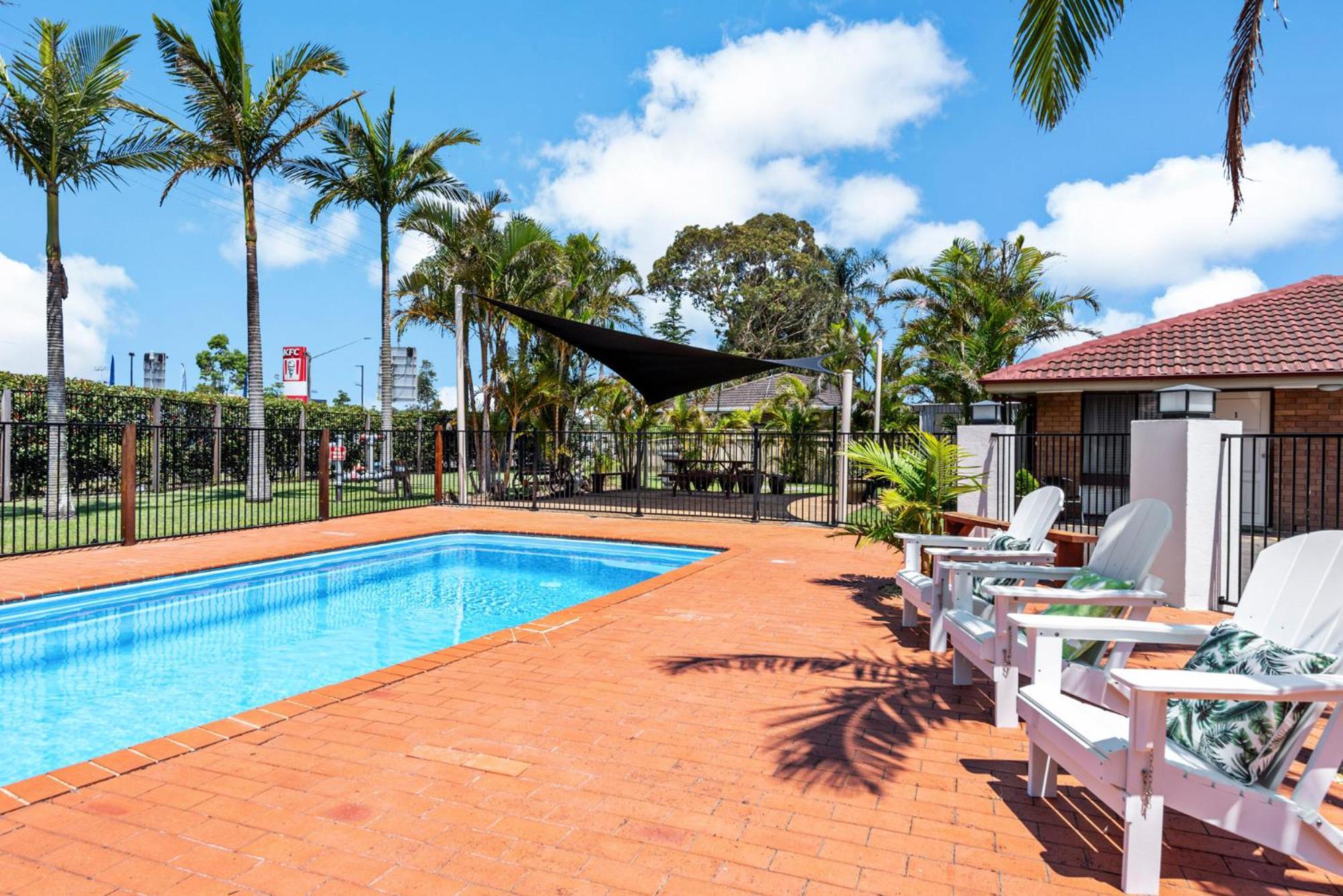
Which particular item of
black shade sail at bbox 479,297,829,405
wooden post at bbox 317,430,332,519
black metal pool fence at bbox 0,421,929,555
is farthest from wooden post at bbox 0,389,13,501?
black shade sail at bbox 479,297,829,405

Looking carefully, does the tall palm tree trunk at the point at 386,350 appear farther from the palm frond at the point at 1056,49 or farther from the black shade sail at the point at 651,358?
the palm frond at the point at 1056,49

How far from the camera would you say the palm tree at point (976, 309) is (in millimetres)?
15164

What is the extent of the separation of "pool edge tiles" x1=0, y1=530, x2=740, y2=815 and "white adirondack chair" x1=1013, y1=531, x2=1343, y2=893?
3167 millimetres

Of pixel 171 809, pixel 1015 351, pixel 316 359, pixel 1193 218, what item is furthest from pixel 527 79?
pixel 316 359

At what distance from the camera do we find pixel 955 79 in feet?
37.1

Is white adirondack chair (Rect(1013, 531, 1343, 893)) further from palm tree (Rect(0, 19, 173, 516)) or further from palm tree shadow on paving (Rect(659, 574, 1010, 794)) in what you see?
palm tree (Rect(0, 19, 173, 516))

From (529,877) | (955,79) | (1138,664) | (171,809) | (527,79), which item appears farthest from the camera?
(527,79)

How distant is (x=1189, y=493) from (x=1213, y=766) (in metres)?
4.30

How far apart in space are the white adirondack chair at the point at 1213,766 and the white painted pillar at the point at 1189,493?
11.6 ft

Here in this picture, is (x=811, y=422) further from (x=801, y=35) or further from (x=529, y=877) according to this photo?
(x=529, y=877)

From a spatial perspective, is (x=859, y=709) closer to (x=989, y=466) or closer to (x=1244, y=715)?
(x=1244, y=715)

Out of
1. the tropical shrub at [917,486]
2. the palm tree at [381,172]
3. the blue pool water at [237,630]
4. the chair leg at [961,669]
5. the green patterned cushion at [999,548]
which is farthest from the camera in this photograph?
the palm tree at [381,172]

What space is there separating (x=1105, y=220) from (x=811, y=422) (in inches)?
337

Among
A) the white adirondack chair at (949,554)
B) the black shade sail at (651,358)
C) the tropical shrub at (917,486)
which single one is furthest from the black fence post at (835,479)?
the white adirondack chair at (949,554)
